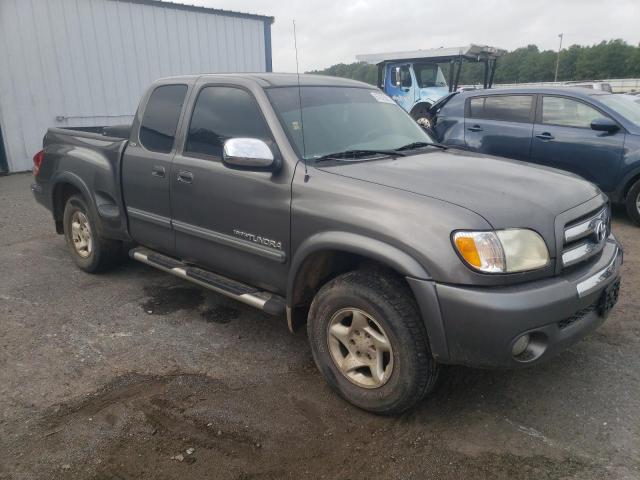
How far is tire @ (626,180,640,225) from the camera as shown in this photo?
6.29m

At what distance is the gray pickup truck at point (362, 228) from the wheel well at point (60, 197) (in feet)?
3.25

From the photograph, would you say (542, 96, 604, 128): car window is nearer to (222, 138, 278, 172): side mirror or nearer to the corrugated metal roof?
(222, 138, 278, 172): side mirror

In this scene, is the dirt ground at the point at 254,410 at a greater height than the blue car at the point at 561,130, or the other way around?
the blue car at the point at 561,130

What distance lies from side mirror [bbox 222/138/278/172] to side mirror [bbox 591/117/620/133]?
4.95 m

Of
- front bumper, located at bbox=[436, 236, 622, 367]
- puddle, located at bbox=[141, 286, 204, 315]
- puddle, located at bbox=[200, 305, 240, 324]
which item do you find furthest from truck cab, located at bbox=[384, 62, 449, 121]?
front bumper, located at bbox=[436, 236, 622, 367]

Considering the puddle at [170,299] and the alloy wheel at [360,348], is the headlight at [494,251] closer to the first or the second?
the alloy wheel at [360,348]

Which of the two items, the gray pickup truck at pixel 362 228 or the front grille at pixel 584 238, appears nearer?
the gray pickup truck at pixel 362 228

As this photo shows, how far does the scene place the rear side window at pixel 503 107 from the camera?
7148 millimetres

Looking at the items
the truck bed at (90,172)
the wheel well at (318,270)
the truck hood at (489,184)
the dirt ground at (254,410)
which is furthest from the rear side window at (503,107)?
the wheel well at (318,270)

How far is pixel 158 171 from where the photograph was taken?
3.92 metres

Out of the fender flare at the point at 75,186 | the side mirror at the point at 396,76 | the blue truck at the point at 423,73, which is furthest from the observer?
the side mirror at the point at 396,76

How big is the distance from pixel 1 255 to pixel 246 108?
3.85m

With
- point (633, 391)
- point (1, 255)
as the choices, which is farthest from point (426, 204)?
point (1, 255)

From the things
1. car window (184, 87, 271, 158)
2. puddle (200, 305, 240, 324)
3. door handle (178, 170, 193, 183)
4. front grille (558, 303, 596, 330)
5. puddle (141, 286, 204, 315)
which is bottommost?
puddle (200, 305, 240, 324)
